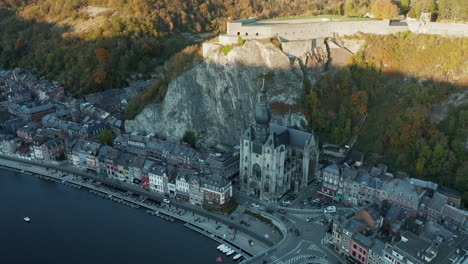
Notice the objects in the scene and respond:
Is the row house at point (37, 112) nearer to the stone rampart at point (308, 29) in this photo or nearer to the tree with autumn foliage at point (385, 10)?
the stone rampart at point (308, 29)

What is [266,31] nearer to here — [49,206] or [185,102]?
[185,102]

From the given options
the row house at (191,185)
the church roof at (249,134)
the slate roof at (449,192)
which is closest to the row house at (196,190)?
the row house at (191,185)

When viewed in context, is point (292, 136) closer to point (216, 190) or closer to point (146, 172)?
point (216, 190)

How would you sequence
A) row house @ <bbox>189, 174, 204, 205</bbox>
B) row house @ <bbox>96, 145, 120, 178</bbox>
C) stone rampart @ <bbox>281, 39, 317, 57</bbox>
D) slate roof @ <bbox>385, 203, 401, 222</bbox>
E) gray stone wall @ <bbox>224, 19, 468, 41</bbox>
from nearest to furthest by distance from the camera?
slate roof @ <bbox>385, 203, 401, 222</bbox> → row house @ <bbox>189, 174, 204, 205</bbox> → row house @ <bbox>96, 145, 120, 178</bbox> → gray stone wall @ <bbox>224, 19, 468, 41</bbox> → stone rampart @ <bbox>281, 39, 317, 57</bbox>

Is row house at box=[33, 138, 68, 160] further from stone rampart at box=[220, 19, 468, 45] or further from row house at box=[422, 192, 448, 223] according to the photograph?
row house at box=[422, 192, 448, 223]

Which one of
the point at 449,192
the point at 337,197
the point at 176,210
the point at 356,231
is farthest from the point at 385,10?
the point at 176,210

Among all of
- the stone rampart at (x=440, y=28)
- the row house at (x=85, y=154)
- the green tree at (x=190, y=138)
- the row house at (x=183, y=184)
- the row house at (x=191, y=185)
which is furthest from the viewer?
the green tree at (x=190, y=138)

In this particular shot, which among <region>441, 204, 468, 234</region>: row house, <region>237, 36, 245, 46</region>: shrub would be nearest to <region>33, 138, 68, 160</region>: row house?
<region>237, 36, 245, 46</region>: shrub
